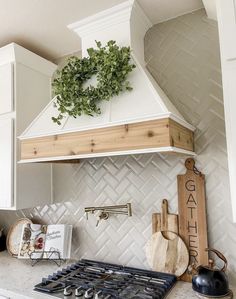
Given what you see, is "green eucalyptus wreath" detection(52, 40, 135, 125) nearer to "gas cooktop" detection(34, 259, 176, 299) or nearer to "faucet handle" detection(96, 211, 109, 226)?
"faucet handle" detection(96, 211, 109, 226)

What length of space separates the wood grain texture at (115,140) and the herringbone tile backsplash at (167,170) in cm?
18

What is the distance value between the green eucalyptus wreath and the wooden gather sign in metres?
0.63

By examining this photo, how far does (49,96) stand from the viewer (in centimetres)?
212

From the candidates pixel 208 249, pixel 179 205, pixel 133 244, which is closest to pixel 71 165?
pixel 133 244

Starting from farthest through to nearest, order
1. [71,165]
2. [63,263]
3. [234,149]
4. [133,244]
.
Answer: [71,165] → [63,263] → [133,244] → [234,149]

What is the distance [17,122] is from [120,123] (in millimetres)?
918

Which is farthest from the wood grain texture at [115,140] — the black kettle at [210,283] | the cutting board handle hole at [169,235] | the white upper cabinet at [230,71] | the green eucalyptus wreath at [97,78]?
the black kettle at [210,283]

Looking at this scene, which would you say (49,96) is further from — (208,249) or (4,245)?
(208,249)

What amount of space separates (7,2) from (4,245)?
1.84m

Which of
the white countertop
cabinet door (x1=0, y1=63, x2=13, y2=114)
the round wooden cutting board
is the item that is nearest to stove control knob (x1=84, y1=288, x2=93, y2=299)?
the white countertop

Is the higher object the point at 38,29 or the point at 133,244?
the point at 38,29

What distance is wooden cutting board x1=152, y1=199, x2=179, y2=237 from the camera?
1.56 m

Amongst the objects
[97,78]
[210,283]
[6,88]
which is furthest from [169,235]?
[6,88]

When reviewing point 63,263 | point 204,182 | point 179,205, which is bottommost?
point 63,263
